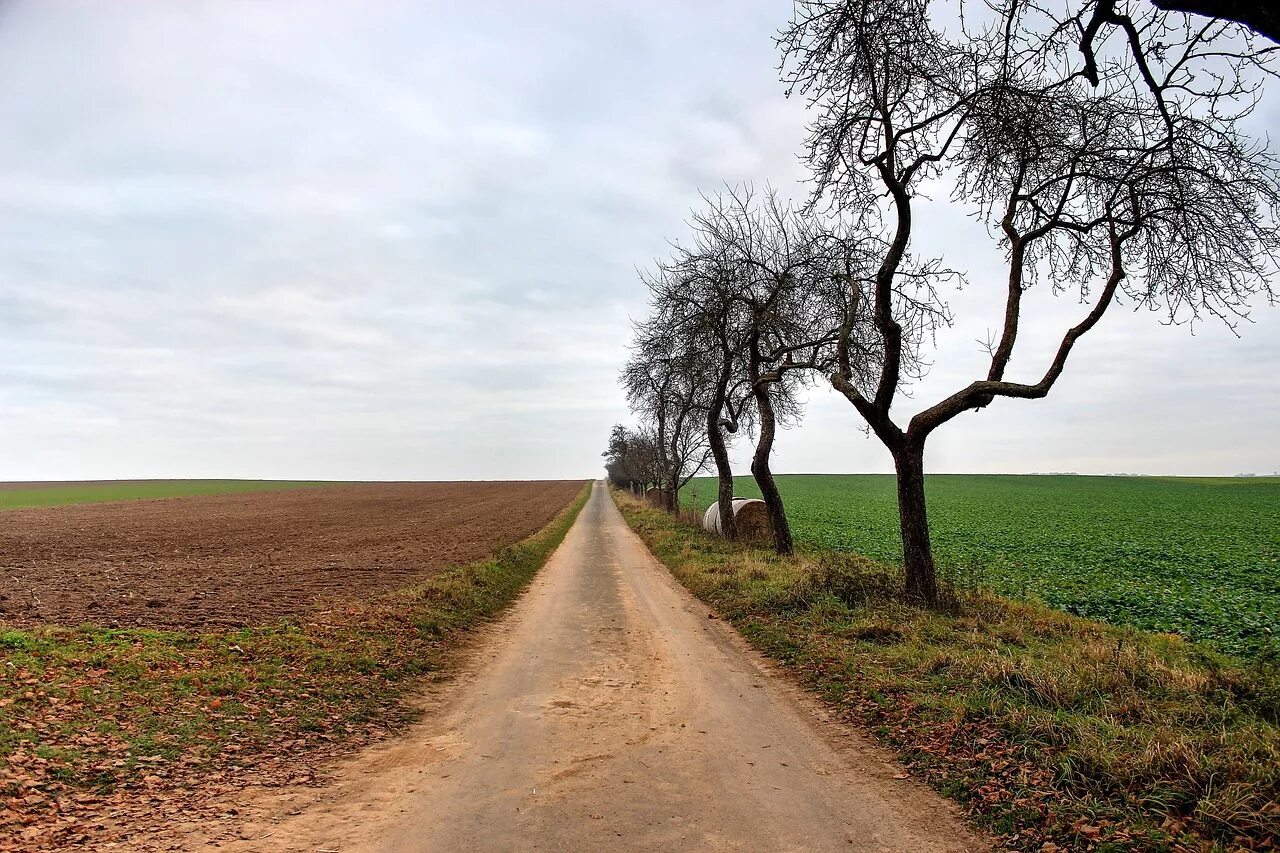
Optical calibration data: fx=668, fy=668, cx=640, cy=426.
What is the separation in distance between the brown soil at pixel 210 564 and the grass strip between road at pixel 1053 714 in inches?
363

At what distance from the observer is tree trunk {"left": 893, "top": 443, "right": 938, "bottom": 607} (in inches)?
Result: 439

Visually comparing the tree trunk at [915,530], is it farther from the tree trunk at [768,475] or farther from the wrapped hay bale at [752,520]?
the wrapped hay bale at [752,520]

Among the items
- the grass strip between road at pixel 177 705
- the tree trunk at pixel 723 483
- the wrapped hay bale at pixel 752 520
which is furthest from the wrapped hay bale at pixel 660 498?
the grass strip between road at pixel 177 705

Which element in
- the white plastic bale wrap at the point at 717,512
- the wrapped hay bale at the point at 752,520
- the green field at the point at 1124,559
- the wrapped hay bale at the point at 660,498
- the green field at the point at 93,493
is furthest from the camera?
the green field at the point at 93,493

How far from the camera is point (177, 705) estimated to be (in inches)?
264

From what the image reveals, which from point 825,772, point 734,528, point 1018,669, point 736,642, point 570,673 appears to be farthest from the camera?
point 734,528

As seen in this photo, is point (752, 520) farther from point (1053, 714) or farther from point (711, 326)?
point (1053, 714)

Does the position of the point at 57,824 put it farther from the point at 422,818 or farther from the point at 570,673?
the point at 570,673

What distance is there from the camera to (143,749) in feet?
18.6

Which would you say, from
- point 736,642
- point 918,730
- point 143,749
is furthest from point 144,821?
point 736,642

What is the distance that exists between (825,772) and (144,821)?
500cm

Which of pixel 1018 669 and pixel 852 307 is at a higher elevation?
pixel 852 307

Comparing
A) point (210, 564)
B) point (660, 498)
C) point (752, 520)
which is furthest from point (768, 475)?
point (660, 498)

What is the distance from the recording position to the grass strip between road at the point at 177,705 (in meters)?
4.89
